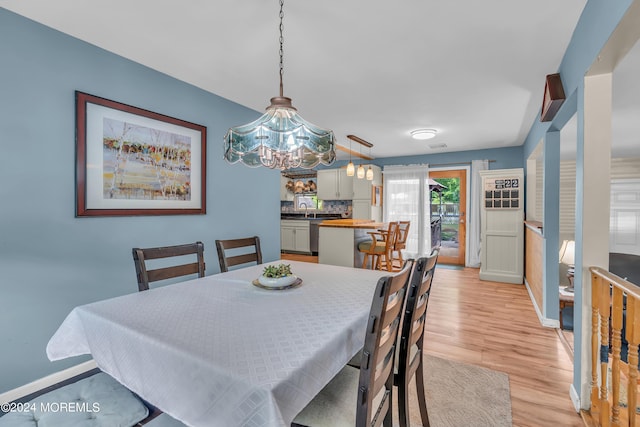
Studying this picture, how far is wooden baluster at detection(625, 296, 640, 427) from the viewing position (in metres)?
1.31

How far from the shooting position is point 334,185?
708 centimetres

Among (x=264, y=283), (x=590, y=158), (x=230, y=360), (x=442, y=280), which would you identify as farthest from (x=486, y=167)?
(x=230, y=360)

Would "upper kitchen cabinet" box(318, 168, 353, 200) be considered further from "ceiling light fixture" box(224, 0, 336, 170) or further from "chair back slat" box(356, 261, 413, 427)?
"chair back slat" box(356, 261, 413, 427)

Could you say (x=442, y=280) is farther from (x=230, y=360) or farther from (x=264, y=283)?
(x=230, y=360)

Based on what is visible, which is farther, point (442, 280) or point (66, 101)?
point (442, 280)

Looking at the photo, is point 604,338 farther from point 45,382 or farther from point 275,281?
point 45,382

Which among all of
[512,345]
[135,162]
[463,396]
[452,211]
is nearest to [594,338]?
[463,396]

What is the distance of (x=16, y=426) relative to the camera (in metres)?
1.05

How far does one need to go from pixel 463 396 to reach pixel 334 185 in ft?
18.0

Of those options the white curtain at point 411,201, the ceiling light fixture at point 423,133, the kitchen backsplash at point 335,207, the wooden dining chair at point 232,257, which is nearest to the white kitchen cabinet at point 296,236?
the kitchen backsplash at point 335,207

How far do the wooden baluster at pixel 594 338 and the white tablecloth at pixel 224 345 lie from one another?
1265 millimetres

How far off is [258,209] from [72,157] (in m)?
1.91

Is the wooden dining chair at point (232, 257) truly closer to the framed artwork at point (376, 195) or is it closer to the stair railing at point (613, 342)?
the stair railing at point (613, 342)

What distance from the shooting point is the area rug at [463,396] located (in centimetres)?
174
